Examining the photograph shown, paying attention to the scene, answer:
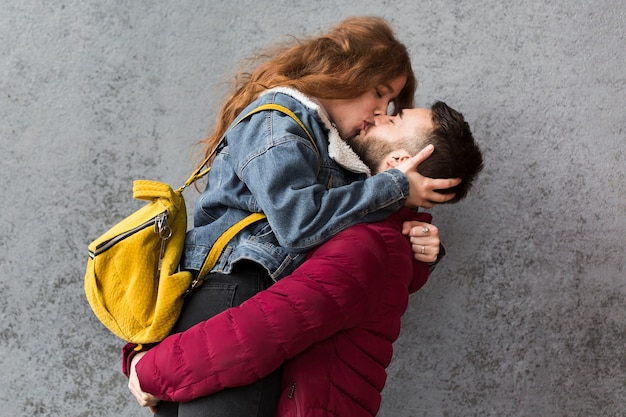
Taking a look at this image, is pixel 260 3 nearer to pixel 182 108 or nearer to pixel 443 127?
pixel 182 108

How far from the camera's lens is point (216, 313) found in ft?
4.33

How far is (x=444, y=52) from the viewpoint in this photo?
1877 millimetres

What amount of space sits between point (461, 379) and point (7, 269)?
135 cm

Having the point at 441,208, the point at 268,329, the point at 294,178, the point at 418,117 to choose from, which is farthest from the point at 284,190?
the point at 441,208

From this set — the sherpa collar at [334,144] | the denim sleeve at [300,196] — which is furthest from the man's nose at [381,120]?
the denim sleeve at [300,196]

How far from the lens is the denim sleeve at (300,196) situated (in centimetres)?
128

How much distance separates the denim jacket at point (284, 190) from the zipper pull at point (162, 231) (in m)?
0.06

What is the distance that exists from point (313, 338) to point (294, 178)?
0.31m

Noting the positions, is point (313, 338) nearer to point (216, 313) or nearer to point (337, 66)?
point (216, 313)

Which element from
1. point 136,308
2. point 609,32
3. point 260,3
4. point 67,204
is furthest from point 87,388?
point 609,32

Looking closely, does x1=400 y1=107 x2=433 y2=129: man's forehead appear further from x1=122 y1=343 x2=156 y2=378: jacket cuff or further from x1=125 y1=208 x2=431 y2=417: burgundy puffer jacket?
x1=122 y1=343 x2=156 y2=378: jacket cuff

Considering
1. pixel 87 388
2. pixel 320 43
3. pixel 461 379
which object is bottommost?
pixel 461 379

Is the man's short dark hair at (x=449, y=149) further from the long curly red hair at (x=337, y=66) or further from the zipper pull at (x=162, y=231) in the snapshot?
the zipper pull at (x=162, y=231)

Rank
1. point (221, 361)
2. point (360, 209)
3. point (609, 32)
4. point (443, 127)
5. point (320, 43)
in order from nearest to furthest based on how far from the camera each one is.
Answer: point (221, 361), point (360, 209), point (443, 127), point (320, 43), point (609, 32)
